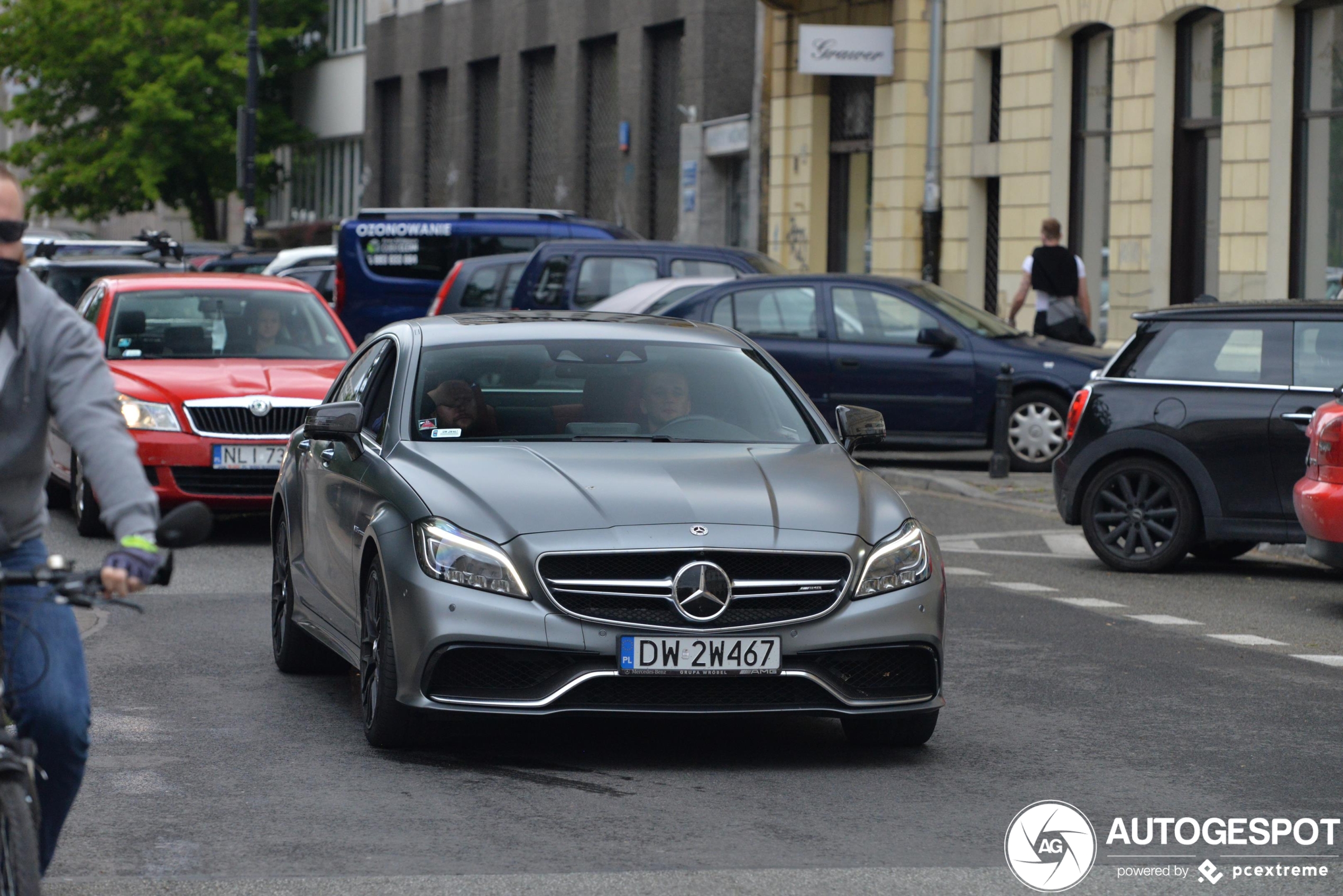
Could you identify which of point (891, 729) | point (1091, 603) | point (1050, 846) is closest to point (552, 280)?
point (1091, 603)

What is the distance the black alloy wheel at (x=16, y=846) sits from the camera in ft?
14.0

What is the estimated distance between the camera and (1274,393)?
1258 centimetres

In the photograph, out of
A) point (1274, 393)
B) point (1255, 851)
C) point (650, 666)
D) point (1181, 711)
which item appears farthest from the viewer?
point (1274, 393)

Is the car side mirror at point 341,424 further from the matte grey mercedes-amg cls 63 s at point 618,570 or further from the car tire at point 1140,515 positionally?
the car tire at point 1140,515

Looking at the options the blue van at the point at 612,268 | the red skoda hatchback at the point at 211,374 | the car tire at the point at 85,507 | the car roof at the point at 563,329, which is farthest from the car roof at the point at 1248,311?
the blue van at the point at 612,268

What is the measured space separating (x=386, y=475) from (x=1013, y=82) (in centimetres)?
2248

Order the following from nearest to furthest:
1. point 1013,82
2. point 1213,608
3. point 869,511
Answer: point 869,511, point 1213,608, point 1013,82

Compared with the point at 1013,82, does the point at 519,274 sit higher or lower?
lower

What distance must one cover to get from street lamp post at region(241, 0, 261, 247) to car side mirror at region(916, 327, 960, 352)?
2707 cm

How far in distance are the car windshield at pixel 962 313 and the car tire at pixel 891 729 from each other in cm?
1201

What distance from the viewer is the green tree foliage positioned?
190 feet

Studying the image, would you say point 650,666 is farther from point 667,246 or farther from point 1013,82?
point 1013,82

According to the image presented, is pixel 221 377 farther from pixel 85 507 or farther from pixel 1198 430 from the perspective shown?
pixel 1198 430

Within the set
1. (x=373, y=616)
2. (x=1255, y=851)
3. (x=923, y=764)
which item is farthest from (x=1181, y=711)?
(x=373, y=616)
